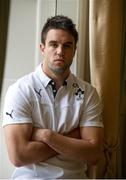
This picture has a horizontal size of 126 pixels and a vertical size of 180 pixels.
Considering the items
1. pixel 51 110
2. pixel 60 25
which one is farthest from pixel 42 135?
pixel 60 25

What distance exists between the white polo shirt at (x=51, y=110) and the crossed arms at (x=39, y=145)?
0.05 meters

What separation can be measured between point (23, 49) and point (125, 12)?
69 cm

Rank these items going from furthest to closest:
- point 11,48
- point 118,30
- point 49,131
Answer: point 11,48 → point 118,30 → point 49,131

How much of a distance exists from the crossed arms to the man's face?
325 mm

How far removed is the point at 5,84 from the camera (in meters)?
1.79

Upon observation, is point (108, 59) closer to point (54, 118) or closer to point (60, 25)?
point (60, 25)

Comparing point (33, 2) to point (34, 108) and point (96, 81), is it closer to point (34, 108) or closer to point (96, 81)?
point (96, 81)

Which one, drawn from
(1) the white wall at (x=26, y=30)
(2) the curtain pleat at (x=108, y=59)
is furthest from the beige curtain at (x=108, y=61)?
(1) the white wall at (x=26, y=30)

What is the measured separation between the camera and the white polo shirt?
1.41m

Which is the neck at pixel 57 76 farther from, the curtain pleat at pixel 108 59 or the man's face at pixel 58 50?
the curtain pleat at pixel 108 59

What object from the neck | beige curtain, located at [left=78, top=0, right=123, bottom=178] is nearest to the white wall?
beige curtain, located at [left=78, top=0, right=123, bottom=178]

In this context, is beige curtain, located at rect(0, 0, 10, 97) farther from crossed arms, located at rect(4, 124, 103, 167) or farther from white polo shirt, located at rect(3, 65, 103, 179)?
crossed arms, located at rect(4, 124, 103, 167)

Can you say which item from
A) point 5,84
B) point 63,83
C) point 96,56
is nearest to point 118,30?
point 96,56

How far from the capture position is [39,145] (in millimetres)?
1355
